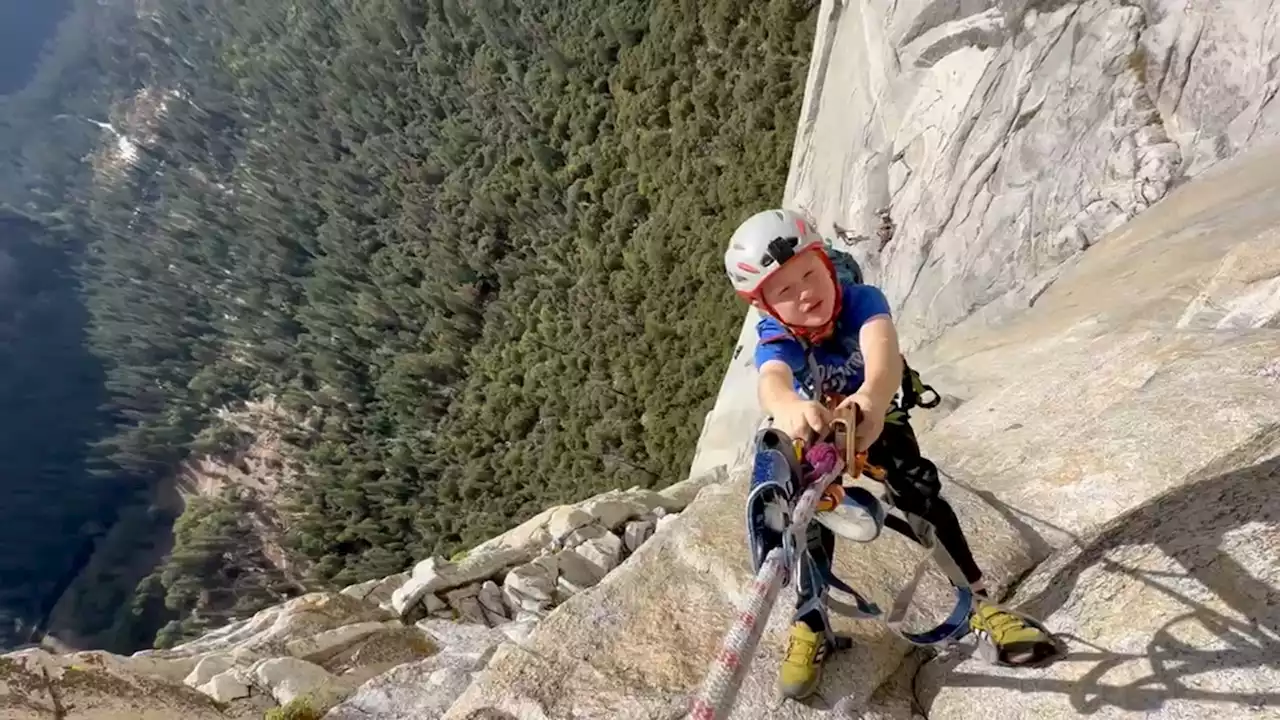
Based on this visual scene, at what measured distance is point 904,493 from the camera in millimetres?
5066

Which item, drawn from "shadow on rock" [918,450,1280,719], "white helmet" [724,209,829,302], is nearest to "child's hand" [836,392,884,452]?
"white helmet" [724,209,829,302]

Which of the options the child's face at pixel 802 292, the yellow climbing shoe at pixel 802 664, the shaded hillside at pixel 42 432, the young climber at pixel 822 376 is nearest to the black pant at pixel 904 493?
the young climber at pixel 822 376

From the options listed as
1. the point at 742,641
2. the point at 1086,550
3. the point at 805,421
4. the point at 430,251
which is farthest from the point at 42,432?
the point at 742,641

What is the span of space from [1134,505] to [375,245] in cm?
6270

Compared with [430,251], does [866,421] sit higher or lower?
lower

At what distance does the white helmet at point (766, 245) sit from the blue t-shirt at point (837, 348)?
341mm

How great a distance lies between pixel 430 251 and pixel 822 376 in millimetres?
54105

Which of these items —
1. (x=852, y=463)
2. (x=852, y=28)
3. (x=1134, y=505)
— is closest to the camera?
(x=852, y=463)

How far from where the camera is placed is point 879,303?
15.4 feet

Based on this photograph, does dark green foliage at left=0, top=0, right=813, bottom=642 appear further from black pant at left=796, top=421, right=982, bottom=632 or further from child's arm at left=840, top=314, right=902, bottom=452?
child's arm at left=840, top=314, right=902, bottom=452

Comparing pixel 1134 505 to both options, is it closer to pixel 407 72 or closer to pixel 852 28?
pixel 852 28

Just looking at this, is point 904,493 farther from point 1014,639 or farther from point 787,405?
point 787,405

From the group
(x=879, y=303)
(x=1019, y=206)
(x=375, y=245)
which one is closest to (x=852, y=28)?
(x=1019, y=206)

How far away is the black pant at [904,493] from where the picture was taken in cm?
502
